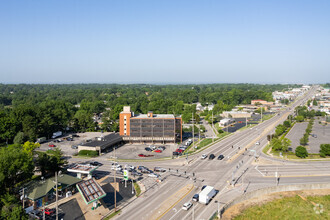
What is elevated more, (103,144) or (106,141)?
(106,141)

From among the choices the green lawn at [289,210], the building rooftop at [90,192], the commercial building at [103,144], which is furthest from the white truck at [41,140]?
the green lawn at [289,210]

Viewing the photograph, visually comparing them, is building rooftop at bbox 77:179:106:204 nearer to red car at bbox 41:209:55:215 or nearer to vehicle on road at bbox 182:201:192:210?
red car at bbox 41:209:55:215

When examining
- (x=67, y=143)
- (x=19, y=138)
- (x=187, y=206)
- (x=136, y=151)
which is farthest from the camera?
(x=67, y=143)

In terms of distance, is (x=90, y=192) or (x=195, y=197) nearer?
(x=90, y=192)

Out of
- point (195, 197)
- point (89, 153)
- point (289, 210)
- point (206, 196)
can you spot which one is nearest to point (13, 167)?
point (89, 153)

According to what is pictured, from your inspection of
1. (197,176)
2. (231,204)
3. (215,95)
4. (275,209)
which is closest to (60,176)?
(197,176)

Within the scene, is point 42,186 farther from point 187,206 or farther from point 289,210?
point 289,210

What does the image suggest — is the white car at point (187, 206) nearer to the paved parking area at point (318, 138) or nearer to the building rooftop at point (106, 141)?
the building rooftop at point (106, 141)
